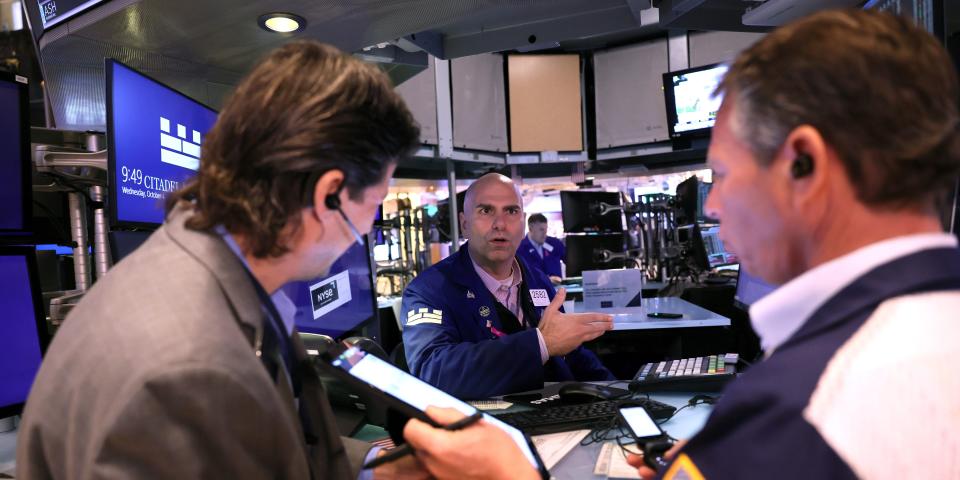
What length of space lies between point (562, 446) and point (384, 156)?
80 cm

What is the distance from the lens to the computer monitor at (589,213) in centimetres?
462

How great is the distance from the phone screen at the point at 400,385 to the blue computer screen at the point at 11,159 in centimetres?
106

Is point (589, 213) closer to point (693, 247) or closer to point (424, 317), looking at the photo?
point (693, 247)

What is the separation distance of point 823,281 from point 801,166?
129 mm

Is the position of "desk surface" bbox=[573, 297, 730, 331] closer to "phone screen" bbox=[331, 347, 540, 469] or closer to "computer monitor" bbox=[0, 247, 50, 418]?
"phone screen" bbox=[331, 347, 540, 469]

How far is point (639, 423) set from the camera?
3.86ft

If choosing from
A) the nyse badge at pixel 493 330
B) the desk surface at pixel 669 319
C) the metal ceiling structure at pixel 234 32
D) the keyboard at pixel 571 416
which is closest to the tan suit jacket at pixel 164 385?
the keyboard at pixel 571 416

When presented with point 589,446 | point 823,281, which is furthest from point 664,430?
point 823,281

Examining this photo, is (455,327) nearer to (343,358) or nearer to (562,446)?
(562,446)

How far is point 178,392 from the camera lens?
23.6 inches

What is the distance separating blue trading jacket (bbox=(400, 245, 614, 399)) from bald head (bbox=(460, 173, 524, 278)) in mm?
81

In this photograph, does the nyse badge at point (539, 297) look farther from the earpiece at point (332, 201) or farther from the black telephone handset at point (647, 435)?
the earpiece at point (332, 201)

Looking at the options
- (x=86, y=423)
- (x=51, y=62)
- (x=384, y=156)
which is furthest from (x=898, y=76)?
(x=51, y=62)

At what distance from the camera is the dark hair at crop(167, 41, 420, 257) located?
78cm
